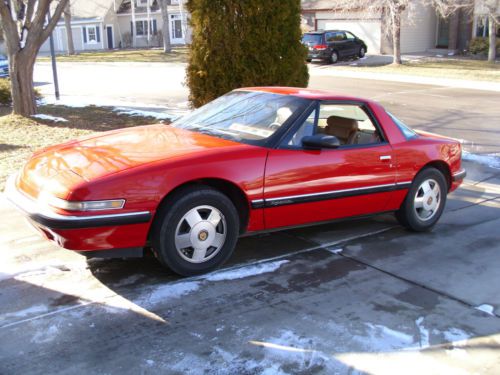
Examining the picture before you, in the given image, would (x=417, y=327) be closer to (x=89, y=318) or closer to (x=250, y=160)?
(x=250, y=160)

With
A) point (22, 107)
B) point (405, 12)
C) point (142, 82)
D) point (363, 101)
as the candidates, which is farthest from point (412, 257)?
point (405, 12)

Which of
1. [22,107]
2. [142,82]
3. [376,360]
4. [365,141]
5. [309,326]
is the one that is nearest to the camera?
[376,360]

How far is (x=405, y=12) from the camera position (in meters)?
27.8

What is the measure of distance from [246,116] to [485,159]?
220 inches

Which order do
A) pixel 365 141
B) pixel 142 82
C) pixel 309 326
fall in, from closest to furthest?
pixel 309 326 < pixel 365 141 < pixel 142 82

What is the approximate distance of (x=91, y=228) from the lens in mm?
3990

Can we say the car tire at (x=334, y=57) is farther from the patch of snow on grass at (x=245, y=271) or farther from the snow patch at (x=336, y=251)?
the patch of snow on grass at (x=245, y=271)

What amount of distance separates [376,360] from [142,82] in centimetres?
2107

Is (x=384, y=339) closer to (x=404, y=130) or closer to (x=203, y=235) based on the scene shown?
(x=203, y=235)

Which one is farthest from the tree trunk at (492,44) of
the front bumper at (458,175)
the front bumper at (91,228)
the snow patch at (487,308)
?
the front bumper at (91,228)

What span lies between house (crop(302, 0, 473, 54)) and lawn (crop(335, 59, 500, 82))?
4.63 m

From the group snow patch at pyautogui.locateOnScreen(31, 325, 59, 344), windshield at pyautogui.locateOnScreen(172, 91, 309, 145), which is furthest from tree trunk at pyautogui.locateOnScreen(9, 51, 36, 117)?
snow patch at pyautogui.locateOnScreen(31, 325, 59, 344)

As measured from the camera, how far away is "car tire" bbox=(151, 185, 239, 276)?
4.26 metres

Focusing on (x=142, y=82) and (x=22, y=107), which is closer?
(x=22, y=107)
